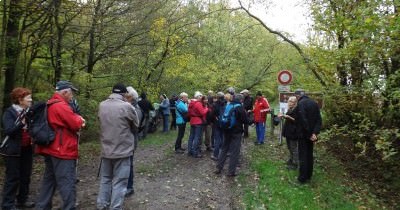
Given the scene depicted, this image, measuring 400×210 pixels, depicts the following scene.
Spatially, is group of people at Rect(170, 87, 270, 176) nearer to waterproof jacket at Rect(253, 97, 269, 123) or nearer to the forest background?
waterproof jacket at Rect(253, 97, 269, 123)

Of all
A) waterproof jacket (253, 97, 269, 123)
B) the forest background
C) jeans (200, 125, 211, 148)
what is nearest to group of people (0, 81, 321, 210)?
the forest background

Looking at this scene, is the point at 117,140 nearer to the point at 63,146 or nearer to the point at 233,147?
the point at 63,146

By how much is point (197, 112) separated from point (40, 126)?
6.49 m

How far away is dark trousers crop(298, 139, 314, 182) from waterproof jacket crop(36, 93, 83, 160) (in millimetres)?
5423

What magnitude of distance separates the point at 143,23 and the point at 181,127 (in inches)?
237

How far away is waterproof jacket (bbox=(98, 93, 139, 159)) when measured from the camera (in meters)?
6.01

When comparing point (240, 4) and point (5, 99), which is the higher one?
point (240, 4)

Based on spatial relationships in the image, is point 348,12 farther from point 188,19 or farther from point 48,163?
point 188,19

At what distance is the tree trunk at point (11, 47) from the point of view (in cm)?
947

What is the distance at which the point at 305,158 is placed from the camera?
8.95m

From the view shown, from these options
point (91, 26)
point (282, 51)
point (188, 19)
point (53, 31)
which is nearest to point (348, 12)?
point (91, 26)

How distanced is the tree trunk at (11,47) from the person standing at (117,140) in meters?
4.75

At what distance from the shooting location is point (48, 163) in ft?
18.8

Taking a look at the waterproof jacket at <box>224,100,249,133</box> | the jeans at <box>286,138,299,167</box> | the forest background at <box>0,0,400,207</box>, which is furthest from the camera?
the jeans at <box>286,138,299,167</box>
